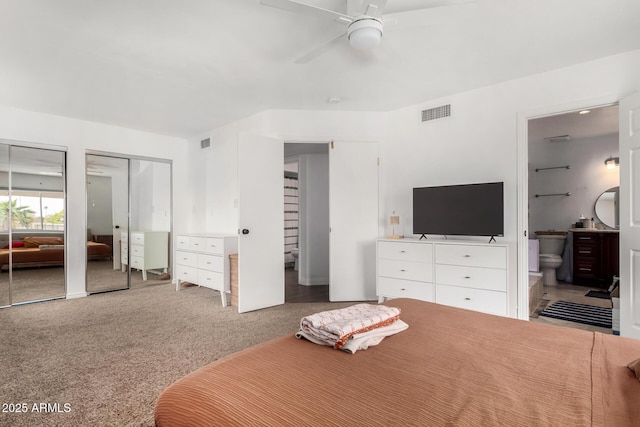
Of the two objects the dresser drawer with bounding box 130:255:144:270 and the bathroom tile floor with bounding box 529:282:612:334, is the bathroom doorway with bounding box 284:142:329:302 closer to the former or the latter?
the dresser drawer with bounding box 130:255:144:270

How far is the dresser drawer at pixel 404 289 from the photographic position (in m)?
3.70

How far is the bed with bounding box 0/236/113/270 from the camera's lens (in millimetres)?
4344

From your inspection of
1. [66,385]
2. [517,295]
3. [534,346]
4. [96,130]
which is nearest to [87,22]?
[66,385]

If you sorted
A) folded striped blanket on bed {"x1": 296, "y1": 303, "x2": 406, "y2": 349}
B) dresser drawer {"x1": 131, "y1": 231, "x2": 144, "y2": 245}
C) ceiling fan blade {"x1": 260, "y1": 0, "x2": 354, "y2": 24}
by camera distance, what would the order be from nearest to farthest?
folded striped blanket on bed {"x1": 296, "y1": 303, "x2": 406, "y2": 349}
ceiling fan blade {"x1": 260, "y1": 0, "x2": 354, "y2": 24}
dresser drawer {"x1": 131, "y1": 231, "x2": 144, "y2": 245}

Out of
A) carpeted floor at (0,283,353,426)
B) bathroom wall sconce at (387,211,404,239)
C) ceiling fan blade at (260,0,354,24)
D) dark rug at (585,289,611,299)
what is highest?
ceiling fan blade at (260,0,354,24)

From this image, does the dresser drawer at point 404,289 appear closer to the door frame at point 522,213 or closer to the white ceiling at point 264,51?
the door frame at point 522,213

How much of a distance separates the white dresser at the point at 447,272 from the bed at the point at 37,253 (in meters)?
4.37

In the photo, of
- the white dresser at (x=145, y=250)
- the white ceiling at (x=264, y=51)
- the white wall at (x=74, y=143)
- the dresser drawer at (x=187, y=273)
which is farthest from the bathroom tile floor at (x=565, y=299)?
the white wall at (x=74, y=143)

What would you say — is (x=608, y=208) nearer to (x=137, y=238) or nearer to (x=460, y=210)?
(x=460, y=210)

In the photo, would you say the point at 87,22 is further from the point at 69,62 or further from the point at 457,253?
the point at 457,253

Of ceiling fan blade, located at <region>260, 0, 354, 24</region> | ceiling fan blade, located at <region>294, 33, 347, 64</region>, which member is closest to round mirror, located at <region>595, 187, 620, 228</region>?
ceiling fan blade, located at <region>294, 33, 347, 64</region>

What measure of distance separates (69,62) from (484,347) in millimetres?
4003

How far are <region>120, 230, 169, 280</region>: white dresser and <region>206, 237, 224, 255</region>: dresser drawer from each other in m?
1.66

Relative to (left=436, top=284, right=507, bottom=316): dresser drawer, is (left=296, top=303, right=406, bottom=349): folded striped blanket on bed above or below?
above
